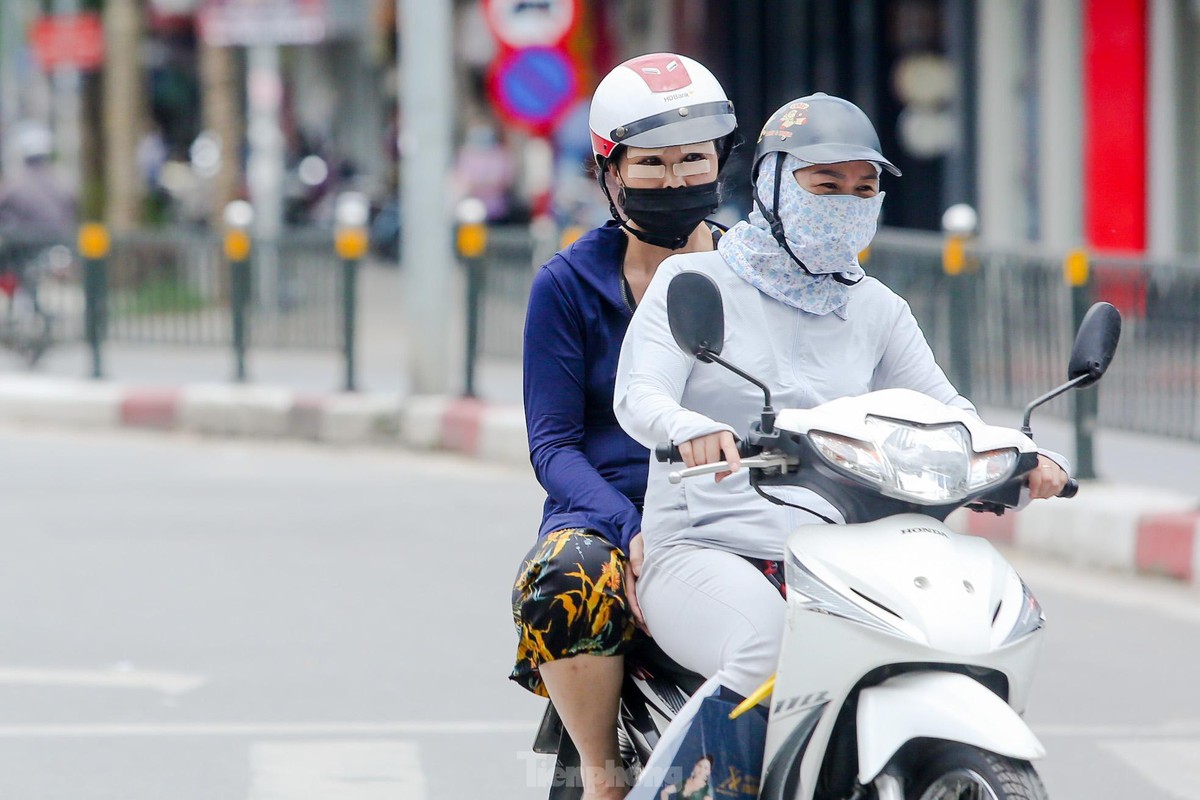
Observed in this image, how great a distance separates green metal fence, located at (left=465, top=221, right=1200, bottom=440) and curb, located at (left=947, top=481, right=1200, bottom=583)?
44cm

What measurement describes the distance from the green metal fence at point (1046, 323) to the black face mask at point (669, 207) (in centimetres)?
469

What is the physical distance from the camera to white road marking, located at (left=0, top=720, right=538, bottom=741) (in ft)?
18.4

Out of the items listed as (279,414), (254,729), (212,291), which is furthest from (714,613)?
(212,291)

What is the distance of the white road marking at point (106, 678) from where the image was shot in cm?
615

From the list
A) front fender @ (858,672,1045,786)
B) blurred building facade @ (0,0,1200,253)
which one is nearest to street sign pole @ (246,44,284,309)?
blurred building facade @ (0,0,1200,253)

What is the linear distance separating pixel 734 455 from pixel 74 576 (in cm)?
509

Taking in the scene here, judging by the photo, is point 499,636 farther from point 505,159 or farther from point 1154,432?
point 505,159

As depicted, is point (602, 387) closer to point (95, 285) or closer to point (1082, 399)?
point (1082, 399)

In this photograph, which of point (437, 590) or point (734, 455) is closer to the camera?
point (734, 455)

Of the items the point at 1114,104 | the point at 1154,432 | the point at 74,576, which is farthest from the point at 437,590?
the point at 1114,104

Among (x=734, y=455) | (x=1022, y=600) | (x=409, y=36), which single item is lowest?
(x=1022, y=600)

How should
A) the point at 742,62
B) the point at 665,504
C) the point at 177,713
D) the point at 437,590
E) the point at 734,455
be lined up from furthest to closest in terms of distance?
the point at 742,62 → the point at 437,590 → the point at 177,713 → the point at 665,504 → the point at 734,455

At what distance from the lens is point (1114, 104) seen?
14.8 m

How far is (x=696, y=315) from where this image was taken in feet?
10.8
